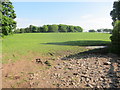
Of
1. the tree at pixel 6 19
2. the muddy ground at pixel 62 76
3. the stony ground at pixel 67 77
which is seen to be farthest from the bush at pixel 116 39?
the tree at pixel 6 19

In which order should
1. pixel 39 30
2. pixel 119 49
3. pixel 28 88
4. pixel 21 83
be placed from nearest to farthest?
pixel 28 88, pixel 21 83, pixel 119 49, pixel 39 30

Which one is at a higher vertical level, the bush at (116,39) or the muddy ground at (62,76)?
the bush at (116,39)

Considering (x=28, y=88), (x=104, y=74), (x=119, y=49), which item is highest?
(x=119, y=49)

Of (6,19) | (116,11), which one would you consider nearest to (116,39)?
(6,19)

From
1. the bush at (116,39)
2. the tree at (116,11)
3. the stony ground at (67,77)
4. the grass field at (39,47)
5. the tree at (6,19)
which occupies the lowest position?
the stony ground at (67,77)

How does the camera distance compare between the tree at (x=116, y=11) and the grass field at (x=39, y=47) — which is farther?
the tree at (x=116, y=11)

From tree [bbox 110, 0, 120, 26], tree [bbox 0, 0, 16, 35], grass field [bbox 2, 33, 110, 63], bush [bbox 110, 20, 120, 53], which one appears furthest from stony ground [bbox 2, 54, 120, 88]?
tree [bbox 110, 0, 120, 26]

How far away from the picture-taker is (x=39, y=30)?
77125 millimetres

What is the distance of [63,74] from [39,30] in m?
75.6

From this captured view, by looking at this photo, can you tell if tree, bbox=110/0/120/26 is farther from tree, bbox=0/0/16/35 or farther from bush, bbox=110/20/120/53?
tree, bbox=0/0/16/35

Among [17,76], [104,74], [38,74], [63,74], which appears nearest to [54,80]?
[63,74]

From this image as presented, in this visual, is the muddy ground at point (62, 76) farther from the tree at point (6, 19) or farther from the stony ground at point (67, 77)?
the tree at point (6, 19)

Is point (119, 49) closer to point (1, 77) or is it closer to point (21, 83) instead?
point (21, 83)

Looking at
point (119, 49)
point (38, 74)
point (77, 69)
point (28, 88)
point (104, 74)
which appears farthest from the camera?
point (119, 49)
